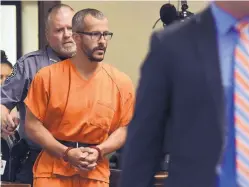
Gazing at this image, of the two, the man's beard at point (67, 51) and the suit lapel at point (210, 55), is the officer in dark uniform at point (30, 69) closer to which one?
the man's beard at point (67, 51)

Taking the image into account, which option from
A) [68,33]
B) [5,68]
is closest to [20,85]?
[68,33]

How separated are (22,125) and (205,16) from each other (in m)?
2.25

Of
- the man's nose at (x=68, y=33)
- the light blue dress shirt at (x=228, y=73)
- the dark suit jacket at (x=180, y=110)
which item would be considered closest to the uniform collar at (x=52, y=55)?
the man's nose at (x=68, y=33)

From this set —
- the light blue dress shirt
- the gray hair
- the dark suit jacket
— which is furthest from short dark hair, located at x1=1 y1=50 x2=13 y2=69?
the light blue dress shirt

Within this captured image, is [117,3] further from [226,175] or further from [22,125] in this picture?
[226,175]

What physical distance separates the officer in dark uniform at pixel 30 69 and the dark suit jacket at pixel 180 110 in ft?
6.41

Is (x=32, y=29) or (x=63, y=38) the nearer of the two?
(x=63, y=38)

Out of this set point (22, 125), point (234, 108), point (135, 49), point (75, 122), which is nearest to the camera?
point (234, 108)

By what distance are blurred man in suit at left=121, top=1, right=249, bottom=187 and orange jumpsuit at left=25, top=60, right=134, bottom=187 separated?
1642 mm

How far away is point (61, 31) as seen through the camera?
13.6 ft

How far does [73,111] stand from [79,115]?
0.03m

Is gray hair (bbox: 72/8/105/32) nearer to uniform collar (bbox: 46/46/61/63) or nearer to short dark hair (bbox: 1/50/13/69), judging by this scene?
uniform collar (bbox: 46/46/61/63)

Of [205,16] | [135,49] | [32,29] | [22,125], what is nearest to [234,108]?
[205,16]

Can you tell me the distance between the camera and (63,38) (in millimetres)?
4109
